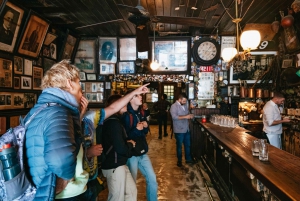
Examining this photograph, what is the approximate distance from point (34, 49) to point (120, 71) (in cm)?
296

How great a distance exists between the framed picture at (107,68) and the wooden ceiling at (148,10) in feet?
4.00

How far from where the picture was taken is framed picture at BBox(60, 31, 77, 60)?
660 cm

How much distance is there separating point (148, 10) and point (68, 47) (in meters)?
2.86

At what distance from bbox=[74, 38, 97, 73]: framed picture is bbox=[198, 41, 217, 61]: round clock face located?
3.51 meters

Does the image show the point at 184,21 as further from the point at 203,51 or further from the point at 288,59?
the point at 288,59

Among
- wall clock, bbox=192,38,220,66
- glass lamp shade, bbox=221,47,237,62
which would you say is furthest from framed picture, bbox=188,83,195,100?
glass lamp shade, bbox=221,47,237,62

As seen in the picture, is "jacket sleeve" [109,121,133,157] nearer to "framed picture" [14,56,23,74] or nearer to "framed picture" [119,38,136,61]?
"framed picture" [14,56,23,74]

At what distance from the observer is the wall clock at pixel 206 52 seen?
7.24m

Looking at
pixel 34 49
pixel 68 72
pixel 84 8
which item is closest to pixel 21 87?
pixel 34 49

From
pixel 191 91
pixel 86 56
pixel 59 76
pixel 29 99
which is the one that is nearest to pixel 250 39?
pixel 191 91

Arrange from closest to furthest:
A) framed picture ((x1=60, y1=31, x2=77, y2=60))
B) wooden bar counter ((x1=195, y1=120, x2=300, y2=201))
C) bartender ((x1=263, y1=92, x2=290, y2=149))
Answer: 1. wooden bar counter ((x1=195, y1=120, x2=300, y2=201))
2. bartender ((x1=263, y1=92, x2=290, y2=149))
3. framed picture ((x1=60, y1=31, x2=77, y2=60))

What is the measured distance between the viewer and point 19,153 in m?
1.44

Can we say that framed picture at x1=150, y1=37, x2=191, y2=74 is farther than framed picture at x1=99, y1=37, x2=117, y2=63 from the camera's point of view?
No

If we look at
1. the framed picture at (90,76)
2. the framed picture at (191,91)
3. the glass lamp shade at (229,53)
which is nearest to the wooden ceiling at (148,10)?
the glass lamp shade at (229,53)
